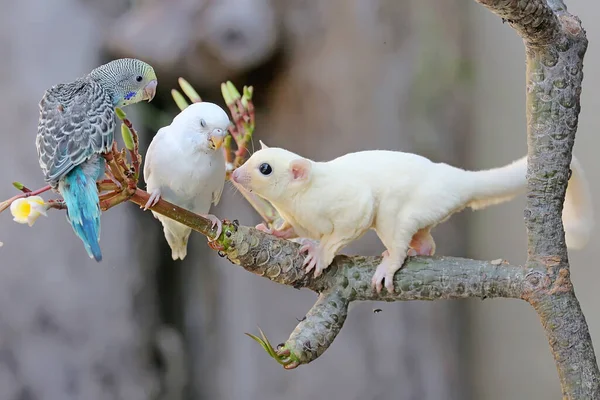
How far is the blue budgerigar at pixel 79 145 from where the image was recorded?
1.97 ft

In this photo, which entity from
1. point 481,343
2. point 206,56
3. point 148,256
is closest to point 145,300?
point 148,256

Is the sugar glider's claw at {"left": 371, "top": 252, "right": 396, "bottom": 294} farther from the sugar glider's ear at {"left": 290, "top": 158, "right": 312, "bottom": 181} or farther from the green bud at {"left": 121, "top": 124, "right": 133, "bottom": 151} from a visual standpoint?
the green bud at {"left": 121, "top": 124, "right": 133, "bottom": 151}

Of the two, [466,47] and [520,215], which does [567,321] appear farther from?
[466,47]

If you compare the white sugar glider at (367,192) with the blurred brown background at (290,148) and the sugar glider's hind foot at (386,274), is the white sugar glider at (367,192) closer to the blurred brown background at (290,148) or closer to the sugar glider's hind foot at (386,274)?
the sugar glider's hind foot at (386,274)

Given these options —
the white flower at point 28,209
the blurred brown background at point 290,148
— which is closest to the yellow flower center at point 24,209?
the white flower at point 28,209

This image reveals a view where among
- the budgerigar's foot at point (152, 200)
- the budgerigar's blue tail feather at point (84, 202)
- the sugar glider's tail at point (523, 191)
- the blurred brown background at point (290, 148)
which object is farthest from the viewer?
the blurred brown background at point (290, 148)

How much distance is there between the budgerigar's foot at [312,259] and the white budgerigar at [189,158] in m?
0.13

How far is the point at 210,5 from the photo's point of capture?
1.38 m

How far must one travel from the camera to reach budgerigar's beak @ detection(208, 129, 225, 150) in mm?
723

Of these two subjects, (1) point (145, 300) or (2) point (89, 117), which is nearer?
(2) point (89, 117)

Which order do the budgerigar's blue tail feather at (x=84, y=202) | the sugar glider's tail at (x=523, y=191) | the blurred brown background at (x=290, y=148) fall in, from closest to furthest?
the budgerigar's blue tail feather at (x=84, y=202), the sugar glider's tail at (x=523, y=191), the blurred brown background at (x=290, y=148)

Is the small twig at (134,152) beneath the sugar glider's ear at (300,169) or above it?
beneath

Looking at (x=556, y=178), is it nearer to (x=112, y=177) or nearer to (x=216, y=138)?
(x=216, y=138)

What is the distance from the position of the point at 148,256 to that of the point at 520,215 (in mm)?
893
